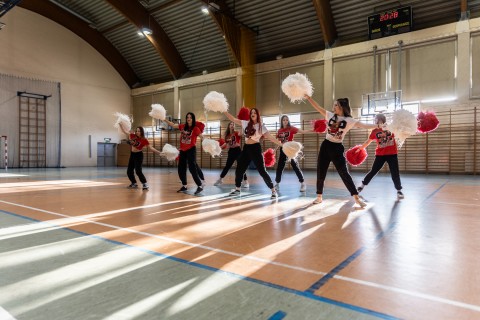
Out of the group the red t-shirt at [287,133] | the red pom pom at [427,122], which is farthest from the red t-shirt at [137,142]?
the red pom pom at [427,122]

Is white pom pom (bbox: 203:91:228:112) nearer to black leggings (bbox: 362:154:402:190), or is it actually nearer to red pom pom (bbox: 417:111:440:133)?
black leggings (bbox: 362:154:402:190)

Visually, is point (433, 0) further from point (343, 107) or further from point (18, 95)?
point (18, 95)

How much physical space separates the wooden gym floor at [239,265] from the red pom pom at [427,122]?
2.13 m

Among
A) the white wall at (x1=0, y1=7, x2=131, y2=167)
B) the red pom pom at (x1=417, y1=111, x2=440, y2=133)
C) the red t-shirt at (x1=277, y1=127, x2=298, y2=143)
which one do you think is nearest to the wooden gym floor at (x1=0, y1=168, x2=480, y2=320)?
the red pom pom at (x1=417, y1=111, x2=440, y2=133)

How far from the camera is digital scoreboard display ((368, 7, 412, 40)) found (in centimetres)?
1593

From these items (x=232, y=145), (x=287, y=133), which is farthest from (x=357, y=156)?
(x=232, y=145)

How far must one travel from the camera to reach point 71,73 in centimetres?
2539

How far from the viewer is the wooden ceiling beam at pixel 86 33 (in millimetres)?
22953

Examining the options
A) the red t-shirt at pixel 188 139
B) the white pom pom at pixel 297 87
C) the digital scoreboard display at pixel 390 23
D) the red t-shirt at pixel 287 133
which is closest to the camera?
the white pom pom at pixel 297 87

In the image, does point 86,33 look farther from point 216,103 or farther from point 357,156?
point 357,156

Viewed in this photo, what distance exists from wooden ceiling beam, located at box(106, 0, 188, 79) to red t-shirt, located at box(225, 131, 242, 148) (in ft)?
51.7

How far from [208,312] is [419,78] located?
17.9 meters

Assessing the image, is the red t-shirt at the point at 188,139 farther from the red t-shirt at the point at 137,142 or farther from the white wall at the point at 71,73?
the white wall at the point at 71,73

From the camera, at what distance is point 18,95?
22.5 m
